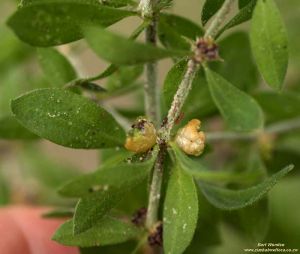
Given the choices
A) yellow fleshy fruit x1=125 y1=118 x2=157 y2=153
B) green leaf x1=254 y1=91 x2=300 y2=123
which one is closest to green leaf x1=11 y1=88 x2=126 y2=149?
yellow fleshy fruit x1=125 y1=118 x2=157 y2=153

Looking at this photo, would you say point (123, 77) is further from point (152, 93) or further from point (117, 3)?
point (117, 3)

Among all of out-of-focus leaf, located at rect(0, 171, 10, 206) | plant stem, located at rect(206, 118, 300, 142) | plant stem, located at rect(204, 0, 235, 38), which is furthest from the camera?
out-of-focus leaf, located at rect(0, 171, 10, 206)

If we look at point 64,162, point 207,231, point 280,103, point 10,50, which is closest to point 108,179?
point 207,231

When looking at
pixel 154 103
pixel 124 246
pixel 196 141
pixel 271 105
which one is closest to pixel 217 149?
pixel 271 105

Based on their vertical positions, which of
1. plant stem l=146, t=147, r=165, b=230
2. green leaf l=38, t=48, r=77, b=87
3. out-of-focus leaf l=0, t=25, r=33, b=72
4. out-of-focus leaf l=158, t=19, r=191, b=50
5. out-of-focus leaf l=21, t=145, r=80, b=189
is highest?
out-of-focus leaf l=0, t=25, r=33, b=72

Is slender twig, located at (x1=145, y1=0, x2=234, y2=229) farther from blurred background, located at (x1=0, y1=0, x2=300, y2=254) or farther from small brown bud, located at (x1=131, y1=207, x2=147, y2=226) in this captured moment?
blurred background, located at (x1=0, y1=0, x2=300, y2=254)

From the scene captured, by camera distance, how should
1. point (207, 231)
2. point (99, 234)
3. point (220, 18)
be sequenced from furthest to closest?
point (207, 231)
point (99, 234)
point (220, 18)

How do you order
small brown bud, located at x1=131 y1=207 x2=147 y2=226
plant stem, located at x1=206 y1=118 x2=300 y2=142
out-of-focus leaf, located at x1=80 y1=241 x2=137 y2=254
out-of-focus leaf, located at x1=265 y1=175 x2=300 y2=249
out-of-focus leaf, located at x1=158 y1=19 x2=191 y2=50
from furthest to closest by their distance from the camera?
out-of-focus leaf, located at x1=265 y1=175 x2=300 y2=249 < plant stem, located at x1=206 y1=118 x2=300 y2=142 < out-of-focus leaf, located at x1=80 y1=241 x2=137 y2=254 < small brown bud, located at x1=131 y1=207 x2=147 y2=226 < out-of-focus leaf, located at x1=158 y1=19 x2=191 y2=50

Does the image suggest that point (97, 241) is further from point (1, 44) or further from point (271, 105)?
point (1, 44)
